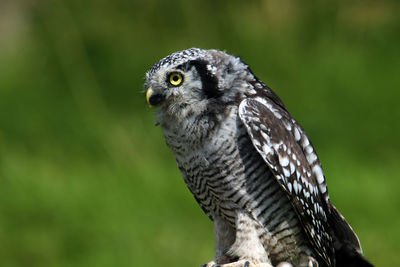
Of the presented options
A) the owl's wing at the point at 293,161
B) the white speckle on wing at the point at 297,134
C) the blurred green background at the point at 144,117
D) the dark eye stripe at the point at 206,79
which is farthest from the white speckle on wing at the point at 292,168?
the blurred green background at the point at 144,117

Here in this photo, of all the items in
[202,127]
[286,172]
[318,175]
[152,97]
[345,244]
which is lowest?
[345,244]

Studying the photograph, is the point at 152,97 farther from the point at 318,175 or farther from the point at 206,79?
the point at 318,175

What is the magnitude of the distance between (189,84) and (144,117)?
154 inches

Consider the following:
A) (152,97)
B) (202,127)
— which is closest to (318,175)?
→ (202,127)

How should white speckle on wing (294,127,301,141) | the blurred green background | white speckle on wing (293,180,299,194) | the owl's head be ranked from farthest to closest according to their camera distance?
the blurred green background → white speckle on wing (294,127,301,141) → white speckle on wing (293,180,299,194) → the owl's head

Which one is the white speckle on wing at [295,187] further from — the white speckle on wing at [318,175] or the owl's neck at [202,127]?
the owl's neck at [202,127]

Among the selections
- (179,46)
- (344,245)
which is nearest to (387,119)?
(179,46)

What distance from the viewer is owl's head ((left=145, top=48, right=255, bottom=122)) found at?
3.08m

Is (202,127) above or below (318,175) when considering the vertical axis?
above

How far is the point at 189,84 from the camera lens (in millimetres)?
3109

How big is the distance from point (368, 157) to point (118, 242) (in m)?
2.76

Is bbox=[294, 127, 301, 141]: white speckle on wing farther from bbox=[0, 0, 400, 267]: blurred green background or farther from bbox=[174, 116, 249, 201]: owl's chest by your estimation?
bbox=[0, 0, 400, 267]: blurred green background

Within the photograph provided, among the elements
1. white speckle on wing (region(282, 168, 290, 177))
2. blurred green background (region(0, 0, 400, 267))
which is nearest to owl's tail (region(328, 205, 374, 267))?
white speckle on wing (region(282, 168, 290, 177))

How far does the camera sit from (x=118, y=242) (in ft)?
18.7
